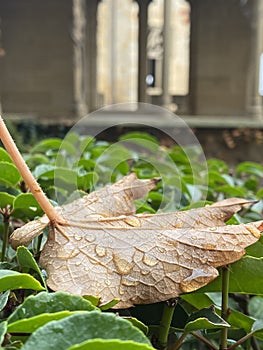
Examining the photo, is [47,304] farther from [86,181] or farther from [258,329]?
[86,181]

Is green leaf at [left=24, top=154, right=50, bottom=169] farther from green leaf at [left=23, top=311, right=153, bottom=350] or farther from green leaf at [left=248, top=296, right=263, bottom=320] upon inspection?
green leaf at [left=23, top=311, right=153, bottom=350]

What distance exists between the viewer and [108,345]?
251 millimetres

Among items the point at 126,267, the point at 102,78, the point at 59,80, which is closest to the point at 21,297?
the point at 126,267

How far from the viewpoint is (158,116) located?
22.2 feet

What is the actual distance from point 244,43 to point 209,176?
9.69 metres

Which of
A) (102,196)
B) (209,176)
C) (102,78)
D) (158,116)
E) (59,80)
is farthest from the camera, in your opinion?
(102,78)

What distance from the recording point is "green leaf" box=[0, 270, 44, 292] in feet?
1.15

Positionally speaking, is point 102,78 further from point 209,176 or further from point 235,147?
point 209,176

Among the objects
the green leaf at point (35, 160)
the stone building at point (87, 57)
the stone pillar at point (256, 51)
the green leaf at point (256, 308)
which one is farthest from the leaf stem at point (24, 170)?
the stone building at point (87, 57)

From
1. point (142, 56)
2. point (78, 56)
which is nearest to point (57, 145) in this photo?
point (78, 56)

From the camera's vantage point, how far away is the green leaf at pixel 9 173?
0.62 metres

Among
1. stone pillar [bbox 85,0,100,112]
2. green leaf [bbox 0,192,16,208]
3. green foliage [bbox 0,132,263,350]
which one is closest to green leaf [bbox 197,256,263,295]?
green foliage [bbox 0,132,263,350]

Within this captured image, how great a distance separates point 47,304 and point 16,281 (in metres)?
0.04

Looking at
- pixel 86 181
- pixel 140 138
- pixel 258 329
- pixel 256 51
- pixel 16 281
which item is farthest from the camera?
pixel 256 51
